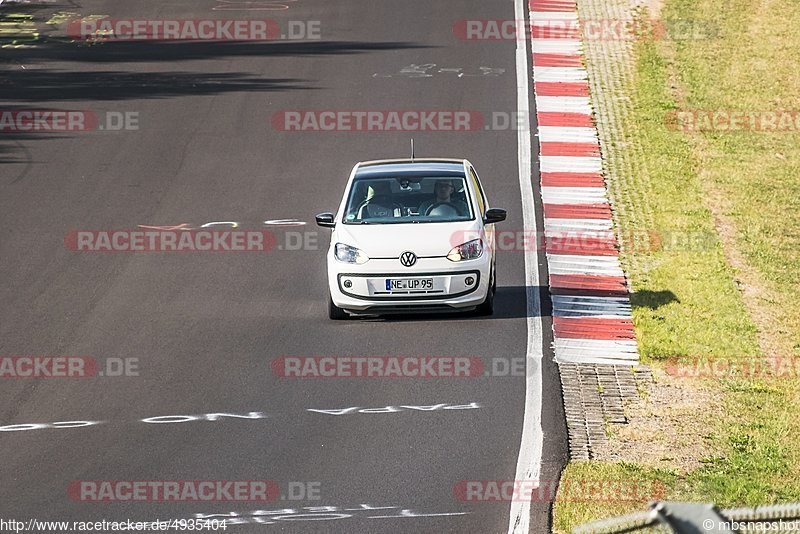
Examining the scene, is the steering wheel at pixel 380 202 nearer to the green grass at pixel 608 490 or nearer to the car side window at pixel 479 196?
the car side window at pixel 479 196

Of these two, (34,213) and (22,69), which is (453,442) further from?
(22,69)

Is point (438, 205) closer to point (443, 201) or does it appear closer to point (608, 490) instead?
point (443, 201)

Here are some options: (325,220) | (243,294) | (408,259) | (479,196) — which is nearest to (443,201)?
(479,196)

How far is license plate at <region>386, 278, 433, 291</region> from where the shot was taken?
1462cm

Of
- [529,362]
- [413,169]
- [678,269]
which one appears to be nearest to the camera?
[529,362]

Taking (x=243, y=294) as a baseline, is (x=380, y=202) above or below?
above

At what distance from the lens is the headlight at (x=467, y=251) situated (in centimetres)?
1475

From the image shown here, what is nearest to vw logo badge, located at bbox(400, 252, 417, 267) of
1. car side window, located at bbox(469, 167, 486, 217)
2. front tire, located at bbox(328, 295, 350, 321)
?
front tire, located at bbox(328, 295, 350, 321)

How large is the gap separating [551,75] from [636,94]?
179 cm

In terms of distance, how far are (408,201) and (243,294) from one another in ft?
7.98

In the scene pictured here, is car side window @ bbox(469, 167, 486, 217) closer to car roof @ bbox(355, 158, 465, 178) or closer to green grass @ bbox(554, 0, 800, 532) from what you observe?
car roof @ bbox(355, 158, 465, 178)

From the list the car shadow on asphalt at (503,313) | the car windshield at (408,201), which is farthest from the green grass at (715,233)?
the car windshield at (408,201)

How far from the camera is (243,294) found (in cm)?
1623

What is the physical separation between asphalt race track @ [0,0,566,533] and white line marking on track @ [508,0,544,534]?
0.10m
